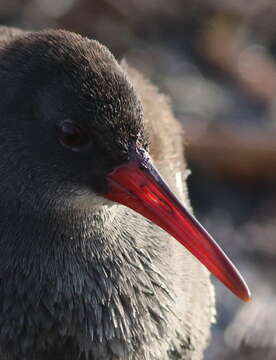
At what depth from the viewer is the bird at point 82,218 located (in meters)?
4.01

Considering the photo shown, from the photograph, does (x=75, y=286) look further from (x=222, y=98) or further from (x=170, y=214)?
(x=222, y=98)

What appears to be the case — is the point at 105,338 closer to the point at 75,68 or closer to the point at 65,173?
the point at 65,173

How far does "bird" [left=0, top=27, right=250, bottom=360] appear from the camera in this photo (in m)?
4.01

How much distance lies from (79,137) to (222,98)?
4.13m

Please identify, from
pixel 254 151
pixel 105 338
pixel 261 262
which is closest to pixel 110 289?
pixel 105 338

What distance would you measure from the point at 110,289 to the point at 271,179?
3.12m

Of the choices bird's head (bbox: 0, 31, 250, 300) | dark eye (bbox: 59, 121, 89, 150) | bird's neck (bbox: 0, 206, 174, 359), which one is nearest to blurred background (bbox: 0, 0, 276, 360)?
bird's neck (bbox: 0, 206, 174, 359)

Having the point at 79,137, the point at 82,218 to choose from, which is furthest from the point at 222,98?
the point at 79,137

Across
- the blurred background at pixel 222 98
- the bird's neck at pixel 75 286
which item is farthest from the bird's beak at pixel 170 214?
the blurred background at pixel 222 98

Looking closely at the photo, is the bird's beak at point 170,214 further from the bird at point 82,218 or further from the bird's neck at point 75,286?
the bird's neck at point 75,286

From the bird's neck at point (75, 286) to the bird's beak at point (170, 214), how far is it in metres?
0.23

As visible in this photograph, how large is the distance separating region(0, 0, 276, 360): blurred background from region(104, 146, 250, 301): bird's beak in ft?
6.52

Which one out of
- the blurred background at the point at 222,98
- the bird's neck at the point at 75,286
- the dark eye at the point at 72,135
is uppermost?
the blurred background at the point at 222,98

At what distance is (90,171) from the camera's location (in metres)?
4.07
